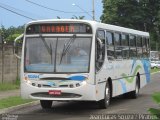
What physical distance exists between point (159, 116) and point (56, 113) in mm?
9443

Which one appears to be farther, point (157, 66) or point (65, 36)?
point (157, 66)

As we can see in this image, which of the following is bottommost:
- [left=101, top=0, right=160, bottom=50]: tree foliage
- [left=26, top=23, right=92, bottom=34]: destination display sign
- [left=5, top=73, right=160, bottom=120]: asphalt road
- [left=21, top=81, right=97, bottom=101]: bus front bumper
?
[left=5, top=73, right=160, bottom=120]: asphalt road

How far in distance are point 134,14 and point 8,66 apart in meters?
58.8

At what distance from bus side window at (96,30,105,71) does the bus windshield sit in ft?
1.17

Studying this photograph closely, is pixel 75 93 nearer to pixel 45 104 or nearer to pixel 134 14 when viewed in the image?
pixel 45 104

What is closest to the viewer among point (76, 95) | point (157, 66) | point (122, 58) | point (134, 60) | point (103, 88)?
point (76, 95)

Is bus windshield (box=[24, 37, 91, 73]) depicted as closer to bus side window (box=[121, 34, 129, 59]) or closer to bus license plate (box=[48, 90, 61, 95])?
bus license plate (box=[48, 90, 61, 95])

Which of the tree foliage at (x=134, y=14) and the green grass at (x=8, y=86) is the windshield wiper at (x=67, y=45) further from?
the tree foliage at (x=134, y=14)

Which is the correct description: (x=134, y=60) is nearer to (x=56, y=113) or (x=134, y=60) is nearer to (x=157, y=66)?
(x=56, y=113)

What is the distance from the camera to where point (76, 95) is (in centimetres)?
1451

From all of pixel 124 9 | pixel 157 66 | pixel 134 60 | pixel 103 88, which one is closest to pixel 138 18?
pixel 124 9

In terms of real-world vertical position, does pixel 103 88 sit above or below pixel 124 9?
below

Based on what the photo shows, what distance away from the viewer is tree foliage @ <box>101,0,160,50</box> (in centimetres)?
8319

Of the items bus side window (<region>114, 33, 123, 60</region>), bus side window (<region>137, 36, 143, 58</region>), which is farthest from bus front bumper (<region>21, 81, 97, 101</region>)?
bus side window (<region>137, 36, 143, 58</region>)
